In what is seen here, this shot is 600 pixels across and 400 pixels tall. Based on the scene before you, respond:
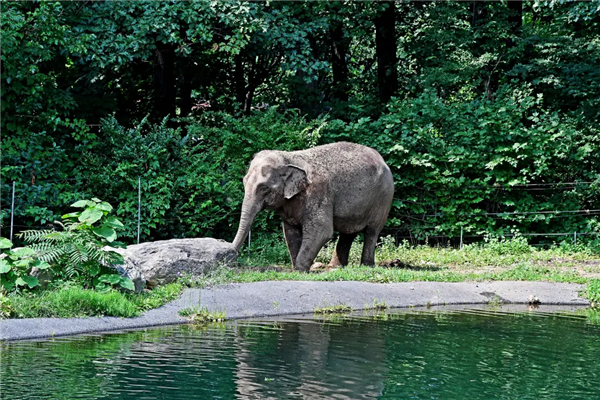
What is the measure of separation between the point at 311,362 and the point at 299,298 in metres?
3.71

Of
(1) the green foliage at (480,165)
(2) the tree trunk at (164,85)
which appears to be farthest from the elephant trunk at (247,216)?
(2) the tree trunk at (164,85)

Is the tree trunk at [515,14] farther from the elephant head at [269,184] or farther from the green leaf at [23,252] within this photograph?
the green leaf at [23,252]

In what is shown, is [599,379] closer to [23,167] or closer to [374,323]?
[374,323]

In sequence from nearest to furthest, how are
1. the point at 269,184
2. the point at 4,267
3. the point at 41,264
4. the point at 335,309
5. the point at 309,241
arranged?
the point at 4,267
the point at 41,264
the point at 335,309
the point at 269,184
the point at 309,241

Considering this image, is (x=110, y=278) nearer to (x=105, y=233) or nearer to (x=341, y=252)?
(x=105, y=233)

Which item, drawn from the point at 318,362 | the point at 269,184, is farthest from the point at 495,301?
the point at 318,362

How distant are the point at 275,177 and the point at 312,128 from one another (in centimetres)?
536

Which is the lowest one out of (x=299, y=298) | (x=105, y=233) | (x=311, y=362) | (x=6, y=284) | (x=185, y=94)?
(x=311, y=362)

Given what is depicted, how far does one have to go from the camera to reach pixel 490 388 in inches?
317

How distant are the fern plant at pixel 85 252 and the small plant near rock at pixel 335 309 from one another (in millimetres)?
Result: 2786

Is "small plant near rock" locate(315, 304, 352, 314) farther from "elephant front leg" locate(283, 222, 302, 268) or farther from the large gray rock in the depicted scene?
"elephant front leg" locate(283, 222, 302, 268)

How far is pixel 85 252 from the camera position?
11523 mm

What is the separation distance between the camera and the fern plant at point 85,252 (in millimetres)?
11586

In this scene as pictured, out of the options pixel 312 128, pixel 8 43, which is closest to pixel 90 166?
pixel 8 43
